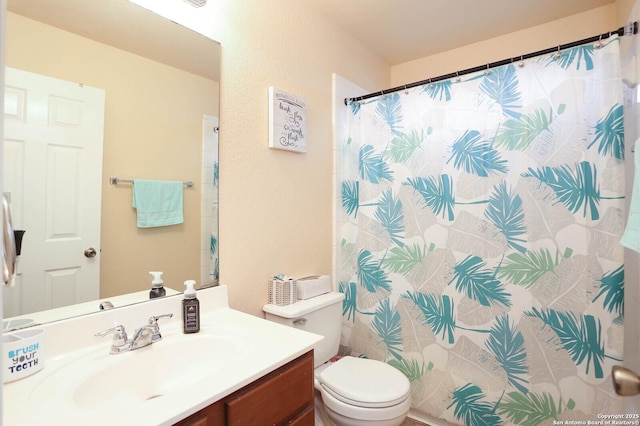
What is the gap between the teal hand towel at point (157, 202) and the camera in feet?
3.88

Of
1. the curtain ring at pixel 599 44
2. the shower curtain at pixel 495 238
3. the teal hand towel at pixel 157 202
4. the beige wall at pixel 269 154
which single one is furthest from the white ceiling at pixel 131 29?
the curtain ring at pixel 599 44

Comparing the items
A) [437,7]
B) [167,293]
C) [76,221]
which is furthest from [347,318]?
[437,7]

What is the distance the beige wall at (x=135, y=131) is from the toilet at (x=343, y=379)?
1.78 ft

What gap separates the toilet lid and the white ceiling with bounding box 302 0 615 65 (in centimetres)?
197

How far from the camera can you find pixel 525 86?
1.53 meters

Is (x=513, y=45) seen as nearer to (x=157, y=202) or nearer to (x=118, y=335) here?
(x=157, y=202)

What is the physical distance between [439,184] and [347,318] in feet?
3.34

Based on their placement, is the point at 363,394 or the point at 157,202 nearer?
the point at 157,202

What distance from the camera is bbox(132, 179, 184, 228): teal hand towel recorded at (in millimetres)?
1184

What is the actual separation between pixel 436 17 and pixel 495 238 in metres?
1.41

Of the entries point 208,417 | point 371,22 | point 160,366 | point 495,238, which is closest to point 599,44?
point 495,238

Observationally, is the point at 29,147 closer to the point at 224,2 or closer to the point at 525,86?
the point at 224,2

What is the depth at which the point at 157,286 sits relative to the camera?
120 centimetres

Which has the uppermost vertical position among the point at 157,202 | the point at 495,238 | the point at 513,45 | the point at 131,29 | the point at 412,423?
the point at 513,45
